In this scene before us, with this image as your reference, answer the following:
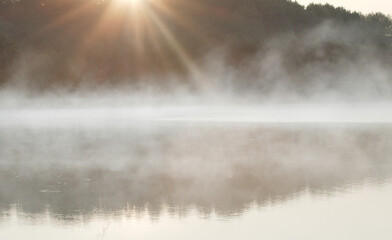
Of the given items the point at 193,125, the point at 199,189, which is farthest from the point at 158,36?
the point at 199,189

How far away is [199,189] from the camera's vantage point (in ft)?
61.2

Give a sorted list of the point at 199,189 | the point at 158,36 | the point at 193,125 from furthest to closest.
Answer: the point at 158,36 → the point at 193,125 → the point at 199,189

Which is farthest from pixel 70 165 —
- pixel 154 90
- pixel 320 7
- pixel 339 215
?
pixel 320 7

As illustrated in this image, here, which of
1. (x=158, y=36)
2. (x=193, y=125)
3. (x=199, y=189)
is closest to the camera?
(x=199, y=189)

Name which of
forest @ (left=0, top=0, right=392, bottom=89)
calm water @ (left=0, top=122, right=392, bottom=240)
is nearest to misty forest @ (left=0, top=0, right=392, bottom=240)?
calm water @ (left=0, top=122, right=392, bottom=240)

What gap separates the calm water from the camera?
14.1 meters

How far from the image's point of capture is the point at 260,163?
23797mm

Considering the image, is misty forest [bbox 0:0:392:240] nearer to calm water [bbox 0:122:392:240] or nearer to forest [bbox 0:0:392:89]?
calm water [bbox 0:122:392:240]

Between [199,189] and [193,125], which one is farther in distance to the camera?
[193,125]

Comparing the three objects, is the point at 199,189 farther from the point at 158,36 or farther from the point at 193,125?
the point at 158,36

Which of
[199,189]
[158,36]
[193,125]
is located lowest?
[199,189]

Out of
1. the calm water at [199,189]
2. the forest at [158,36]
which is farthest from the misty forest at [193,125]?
the forest at [158,36]

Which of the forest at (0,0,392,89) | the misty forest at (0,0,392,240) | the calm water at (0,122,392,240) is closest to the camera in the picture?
the calm water at (0,122,392,240)

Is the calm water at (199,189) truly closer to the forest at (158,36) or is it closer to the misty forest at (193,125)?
the misty forest at (193,125)
